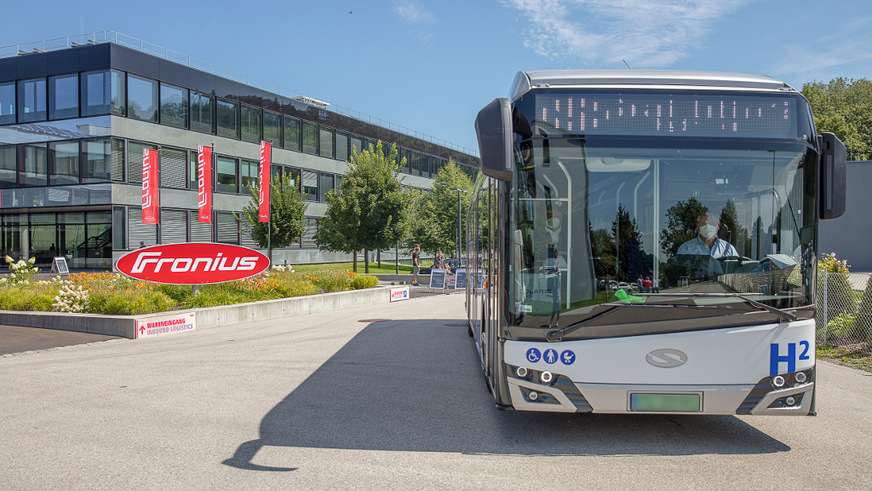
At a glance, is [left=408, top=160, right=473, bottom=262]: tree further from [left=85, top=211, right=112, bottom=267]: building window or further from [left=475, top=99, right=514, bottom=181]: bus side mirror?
[left=475, top=99, right=514, bottom=181]: bus side mirror

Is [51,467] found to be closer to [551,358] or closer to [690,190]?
[551,358]

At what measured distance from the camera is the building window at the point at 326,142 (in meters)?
48.0

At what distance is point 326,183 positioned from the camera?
48.8 metres

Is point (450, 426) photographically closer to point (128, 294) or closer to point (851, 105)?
point (128, 294)

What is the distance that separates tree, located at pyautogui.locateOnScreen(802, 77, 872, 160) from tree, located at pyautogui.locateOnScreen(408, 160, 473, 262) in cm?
3402

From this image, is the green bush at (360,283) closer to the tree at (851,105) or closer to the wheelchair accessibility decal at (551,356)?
the wheelchair accessibility decal at (551,356)

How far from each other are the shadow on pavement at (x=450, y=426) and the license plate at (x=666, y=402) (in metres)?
0.46

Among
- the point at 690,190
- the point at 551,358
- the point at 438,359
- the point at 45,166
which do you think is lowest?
the point at 438,359

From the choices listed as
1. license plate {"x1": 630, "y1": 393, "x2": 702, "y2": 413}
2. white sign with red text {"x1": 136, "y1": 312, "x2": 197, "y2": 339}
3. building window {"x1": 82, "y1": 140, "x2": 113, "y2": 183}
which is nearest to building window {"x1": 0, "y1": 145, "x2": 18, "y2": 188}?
building window {"x1": 82, "y1": 140, "x2": 113, "y2": 183}

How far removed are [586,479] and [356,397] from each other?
10.5 ft

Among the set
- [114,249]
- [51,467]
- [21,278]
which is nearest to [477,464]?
[51,467]

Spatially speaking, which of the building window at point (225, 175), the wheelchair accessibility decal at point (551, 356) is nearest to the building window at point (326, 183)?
the building window at point (225, 175)

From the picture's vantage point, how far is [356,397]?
7.18 m

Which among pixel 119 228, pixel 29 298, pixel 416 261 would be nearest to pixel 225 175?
pixel 119 228
